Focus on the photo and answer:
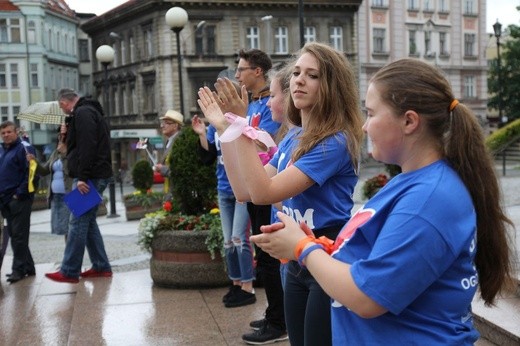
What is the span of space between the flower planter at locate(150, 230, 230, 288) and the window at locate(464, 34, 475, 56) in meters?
52.4

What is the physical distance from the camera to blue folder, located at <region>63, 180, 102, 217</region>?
705 cm

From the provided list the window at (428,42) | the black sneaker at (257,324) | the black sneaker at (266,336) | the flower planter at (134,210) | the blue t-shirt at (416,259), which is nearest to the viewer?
the blue t-shirt at (416,259)

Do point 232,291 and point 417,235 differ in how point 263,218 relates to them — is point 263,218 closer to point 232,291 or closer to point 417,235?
point 232,291

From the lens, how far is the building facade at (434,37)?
52.2 meters

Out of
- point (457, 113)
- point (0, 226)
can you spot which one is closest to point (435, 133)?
point (457, 113)

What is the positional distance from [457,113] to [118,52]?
53439 mm

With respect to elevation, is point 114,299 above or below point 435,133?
below

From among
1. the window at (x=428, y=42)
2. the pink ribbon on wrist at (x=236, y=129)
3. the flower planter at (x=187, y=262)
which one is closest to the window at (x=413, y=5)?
the window at (x=428, y=42)

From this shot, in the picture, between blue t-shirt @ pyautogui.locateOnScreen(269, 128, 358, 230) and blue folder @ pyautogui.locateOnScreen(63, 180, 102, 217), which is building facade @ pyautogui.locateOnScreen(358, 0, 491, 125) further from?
blue t-shirt @ pyautogui.locateOnScreen(269, 128, 358, 230)

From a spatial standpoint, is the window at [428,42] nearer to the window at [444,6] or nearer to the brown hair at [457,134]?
the window at [444,6]

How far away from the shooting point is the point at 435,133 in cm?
203

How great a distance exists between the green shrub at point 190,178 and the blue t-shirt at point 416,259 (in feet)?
15.9

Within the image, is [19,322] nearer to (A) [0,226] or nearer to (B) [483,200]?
(A) [0,226]

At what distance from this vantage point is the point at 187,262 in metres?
6.61
